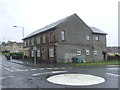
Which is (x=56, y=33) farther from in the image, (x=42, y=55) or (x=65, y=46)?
(x=42, y=55)

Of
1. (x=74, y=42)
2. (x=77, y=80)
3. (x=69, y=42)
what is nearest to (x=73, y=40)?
(x=74, y=42)

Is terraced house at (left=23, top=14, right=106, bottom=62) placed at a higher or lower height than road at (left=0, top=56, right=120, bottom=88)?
higher

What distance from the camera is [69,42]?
31.7 meters

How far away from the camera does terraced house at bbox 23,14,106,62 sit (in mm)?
30391

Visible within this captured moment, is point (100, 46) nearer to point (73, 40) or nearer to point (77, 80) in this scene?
point (73, 40)

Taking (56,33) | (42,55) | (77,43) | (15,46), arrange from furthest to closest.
A: 1. (15,46)
2. (42,55)
3. (77,43)
4. (56,33)

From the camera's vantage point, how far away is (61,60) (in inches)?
1187

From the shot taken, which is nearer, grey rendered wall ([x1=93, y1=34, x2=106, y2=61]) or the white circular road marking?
the white circular road marking

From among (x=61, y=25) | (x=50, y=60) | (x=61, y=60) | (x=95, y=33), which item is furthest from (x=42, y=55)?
(x=95, y=33)

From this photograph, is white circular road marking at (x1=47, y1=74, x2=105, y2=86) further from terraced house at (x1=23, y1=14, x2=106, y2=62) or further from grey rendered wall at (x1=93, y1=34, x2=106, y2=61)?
grey rendered wall at (x1=93, y1=34, x2=106, y2=61)

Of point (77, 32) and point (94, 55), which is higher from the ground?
point (77, 32)

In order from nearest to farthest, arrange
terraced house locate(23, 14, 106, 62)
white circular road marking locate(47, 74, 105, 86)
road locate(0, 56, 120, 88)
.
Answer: road locate(0, 56, 120, 88), white circular road marking locate(47, 74, 105, 86), terraced house locate(23, 14, 106, 62)

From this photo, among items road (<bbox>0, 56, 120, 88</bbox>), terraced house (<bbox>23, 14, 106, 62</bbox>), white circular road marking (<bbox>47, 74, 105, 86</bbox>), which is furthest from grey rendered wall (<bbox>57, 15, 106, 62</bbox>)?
white circular road marking (<bbox>47, 74, 105, 86</bbox>)

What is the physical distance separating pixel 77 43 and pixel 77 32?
246cm
